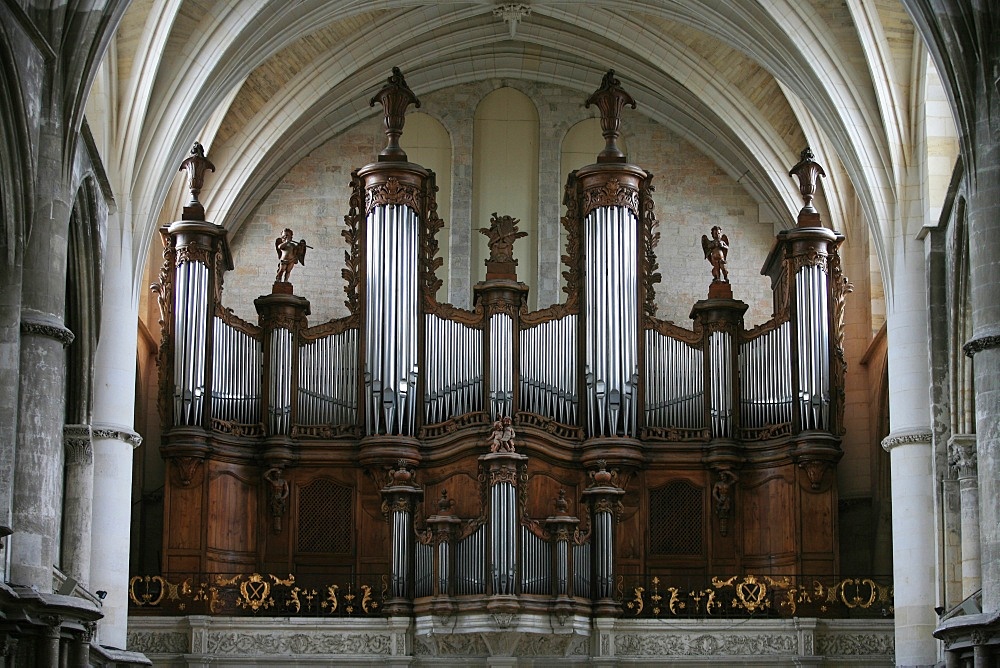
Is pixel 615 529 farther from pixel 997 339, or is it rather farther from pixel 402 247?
pixel 997 339

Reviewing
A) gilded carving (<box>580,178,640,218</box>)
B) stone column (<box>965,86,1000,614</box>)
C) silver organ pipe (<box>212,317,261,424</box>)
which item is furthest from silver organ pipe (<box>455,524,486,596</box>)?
stone column (<box>965,86,1000,614</box>)

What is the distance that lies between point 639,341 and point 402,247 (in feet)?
12.7

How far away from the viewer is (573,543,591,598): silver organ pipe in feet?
88.4

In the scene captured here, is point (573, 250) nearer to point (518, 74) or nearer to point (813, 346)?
point (813, 346)

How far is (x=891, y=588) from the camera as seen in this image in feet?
90.8

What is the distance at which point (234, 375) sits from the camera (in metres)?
29.1

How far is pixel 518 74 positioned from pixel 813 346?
8.53m

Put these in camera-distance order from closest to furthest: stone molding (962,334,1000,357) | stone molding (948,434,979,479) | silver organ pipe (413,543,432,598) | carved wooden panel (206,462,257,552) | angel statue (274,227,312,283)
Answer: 1. stone molding (962,334,1000,357)
2. stone molding (948,434,979,479)
3. silver organ pipe (413,543,432,598)
4. carved wooden panel (206,462,257,552)
5. angel statue (274,227,312,283)

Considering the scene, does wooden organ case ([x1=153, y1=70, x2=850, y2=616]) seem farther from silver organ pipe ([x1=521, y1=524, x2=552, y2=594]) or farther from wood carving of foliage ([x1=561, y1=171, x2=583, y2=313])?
silver organ pipe ([x1=521, y1=524, x2=552, y2=594])


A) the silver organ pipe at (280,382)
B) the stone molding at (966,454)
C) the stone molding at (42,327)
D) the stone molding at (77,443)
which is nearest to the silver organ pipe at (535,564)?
the silver organ pipe at (280,382)

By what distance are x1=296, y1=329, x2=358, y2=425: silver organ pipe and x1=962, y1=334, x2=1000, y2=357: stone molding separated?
10.9 meters

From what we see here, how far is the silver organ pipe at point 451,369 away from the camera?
29031 millimetres

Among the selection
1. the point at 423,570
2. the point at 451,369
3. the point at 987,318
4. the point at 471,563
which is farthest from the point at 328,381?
the point at 987,318

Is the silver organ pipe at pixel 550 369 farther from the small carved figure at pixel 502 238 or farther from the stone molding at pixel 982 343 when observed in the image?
the stone molding at pixel 982 343
